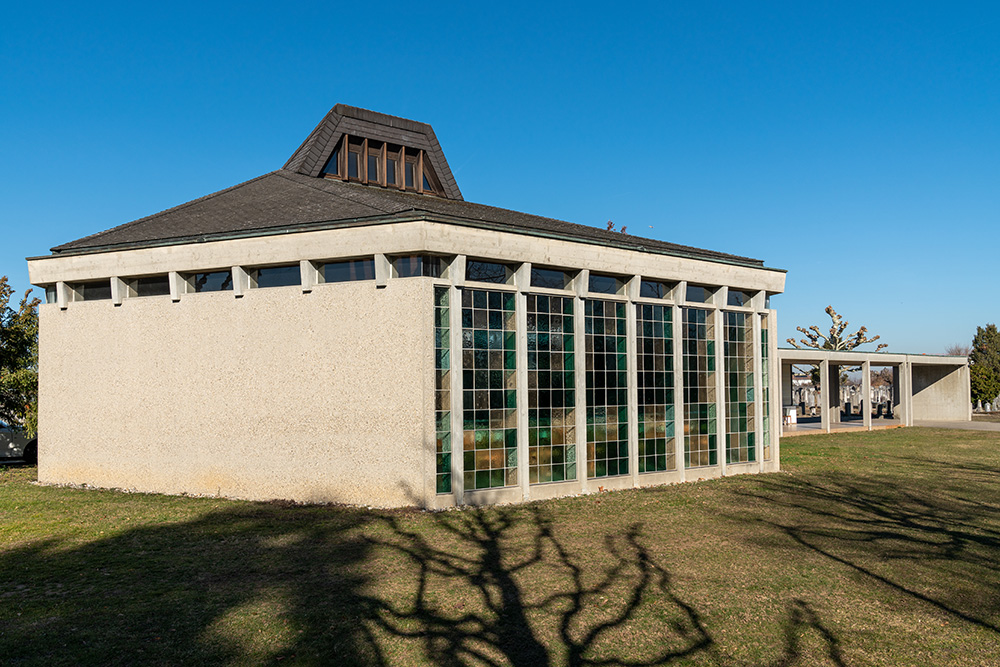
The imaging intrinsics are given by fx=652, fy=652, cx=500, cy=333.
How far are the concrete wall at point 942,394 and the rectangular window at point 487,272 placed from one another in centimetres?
4788

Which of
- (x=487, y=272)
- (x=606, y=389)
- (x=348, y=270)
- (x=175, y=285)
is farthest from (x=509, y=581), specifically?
(x=175, y=285)

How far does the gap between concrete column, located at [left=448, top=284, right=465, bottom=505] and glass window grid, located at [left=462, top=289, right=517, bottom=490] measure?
0.52 feet

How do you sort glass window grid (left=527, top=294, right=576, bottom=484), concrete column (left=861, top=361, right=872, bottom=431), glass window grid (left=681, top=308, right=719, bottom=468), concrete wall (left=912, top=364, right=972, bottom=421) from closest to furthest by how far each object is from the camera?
glass window grid (left=527, top=294, right=576, bottom=484) < glass window grid (left=681, top=308, right=719, bottom=468) < concrete column (left=861, top=361, right=872, bottom=431) < concrete wall (left=912, top=364, right=972, bottom=421)

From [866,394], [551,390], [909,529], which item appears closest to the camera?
[909,529]

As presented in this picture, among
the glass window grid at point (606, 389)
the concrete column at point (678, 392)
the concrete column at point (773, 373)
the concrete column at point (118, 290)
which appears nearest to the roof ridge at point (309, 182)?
the concrete column at point (118, 290)

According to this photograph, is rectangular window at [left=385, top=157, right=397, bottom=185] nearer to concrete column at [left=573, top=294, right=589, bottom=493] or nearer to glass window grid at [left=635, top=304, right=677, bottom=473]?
concrete column at [left=573, top=294, right=589, bottom=493]

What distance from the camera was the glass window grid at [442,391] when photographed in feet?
53.9

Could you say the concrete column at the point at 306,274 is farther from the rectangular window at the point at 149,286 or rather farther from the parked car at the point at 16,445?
the parked car at the point at 16,445

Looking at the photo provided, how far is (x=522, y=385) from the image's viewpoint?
1784cm

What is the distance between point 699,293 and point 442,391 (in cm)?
1086

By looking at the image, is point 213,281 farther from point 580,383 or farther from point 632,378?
point 632,378

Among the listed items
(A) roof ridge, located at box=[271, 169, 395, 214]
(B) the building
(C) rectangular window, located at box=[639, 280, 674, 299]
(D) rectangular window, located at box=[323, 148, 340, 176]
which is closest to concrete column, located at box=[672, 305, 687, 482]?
(B) the building

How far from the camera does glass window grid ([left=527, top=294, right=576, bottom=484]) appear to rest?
59.5 ft

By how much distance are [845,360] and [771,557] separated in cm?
3429
